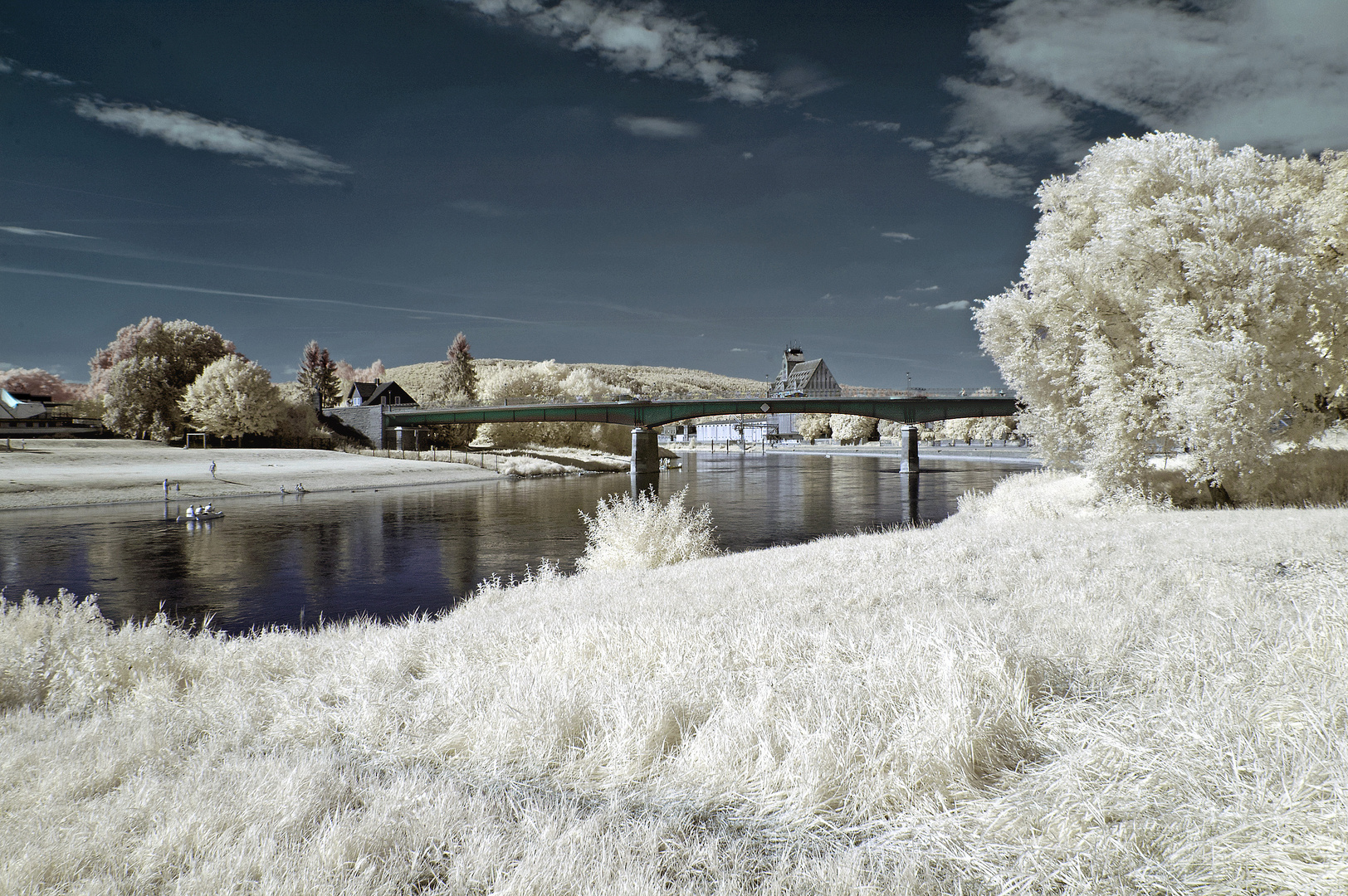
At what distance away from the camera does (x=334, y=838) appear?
3.67m

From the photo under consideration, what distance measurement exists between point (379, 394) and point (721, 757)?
10389 cm

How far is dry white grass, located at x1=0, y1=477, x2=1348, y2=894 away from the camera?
3473 millimetres

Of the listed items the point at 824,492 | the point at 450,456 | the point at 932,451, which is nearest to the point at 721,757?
the point at 824,492

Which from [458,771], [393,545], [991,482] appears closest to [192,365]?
[393,545]

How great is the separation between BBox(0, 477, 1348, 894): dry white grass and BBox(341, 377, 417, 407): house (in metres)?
93.4

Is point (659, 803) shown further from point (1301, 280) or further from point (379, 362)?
point (379, 362)

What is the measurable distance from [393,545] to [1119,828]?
2907cm

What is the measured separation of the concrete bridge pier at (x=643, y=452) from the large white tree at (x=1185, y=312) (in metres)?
53.5

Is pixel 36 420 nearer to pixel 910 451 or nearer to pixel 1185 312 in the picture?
pixel 910 451

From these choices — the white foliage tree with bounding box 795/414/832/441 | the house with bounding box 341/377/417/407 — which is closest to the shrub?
the house with bounding box 341/377/417/407

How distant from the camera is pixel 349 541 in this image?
30094 mm

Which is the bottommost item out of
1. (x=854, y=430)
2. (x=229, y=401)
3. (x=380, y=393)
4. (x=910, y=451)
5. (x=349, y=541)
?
(x=349, y=541)

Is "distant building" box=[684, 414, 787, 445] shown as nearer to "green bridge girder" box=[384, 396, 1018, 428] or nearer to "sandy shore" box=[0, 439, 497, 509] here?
"green bridge girder" box=[384, 396, 1018, 428]

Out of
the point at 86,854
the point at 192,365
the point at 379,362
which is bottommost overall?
the point at 86,854
